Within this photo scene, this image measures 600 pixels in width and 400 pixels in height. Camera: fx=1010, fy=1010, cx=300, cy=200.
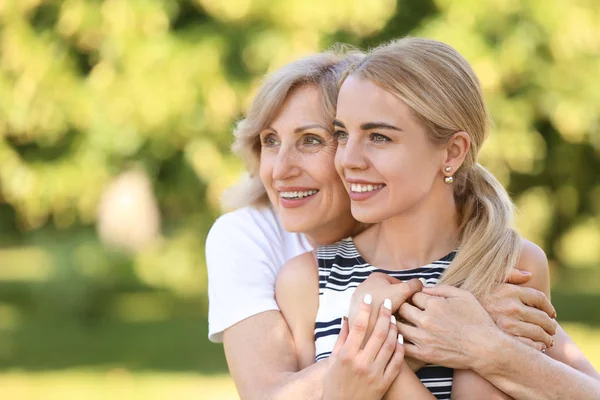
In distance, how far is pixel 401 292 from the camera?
300 cm

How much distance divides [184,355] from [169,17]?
13.2ft

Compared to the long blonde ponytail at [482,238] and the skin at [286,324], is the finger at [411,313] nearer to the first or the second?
the skin at [286,324]

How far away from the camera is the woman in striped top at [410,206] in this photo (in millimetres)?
3002

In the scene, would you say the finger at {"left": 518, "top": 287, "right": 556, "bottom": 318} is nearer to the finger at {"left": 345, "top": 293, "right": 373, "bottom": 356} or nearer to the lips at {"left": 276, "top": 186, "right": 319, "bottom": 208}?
the finger at {"left": 345, "top": 293, "right": 373, "bottom": 356}

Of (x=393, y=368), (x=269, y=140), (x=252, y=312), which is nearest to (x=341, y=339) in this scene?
(x=393, y=368)

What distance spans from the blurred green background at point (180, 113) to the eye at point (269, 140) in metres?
5.06

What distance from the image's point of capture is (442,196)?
3227 millimetres

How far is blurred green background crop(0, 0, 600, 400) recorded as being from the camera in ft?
29.3

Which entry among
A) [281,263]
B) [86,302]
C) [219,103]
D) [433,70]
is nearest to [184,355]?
[86,302]

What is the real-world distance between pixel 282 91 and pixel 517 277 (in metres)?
1.01

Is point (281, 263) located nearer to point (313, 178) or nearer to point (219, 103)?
point (313, 178)

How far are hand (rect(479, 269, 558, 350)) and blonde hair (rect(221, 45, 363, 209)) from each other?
845 millimetres

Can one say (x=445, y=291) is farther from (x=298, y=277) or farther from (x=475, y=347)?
(x=298, y=277)

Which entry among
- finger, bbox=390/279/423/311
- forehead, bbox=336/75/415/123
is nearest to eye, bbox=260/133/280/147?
forehead, bbox=336/75/415/123
